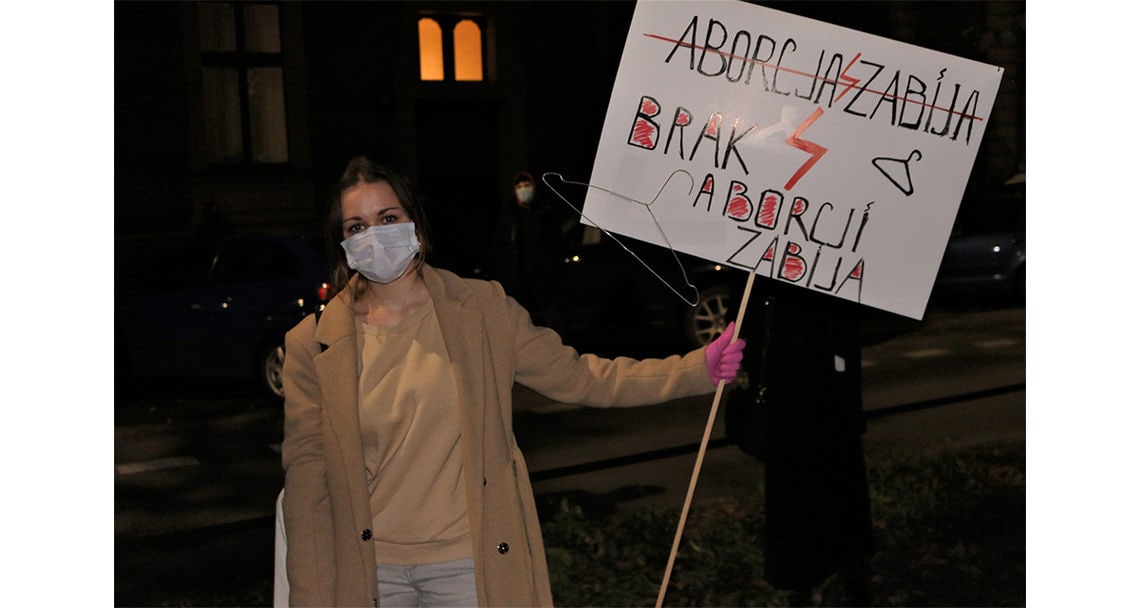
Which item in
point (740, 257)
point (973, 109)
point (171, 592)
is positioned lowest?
point (171, 592)

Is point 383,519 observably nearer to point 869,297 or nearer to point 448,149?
point 869,297

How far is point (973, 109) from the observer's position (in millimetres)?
3514

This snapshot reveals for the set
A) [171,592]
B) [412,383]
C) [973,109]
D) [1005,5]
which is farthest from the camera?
[1005,5]

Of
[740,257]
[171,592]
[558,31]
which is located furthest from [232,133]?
[740,257]

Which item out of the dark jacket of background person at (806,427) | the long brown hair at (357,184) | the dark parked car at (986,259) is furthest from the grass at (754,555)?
the dark parked car at (986,259)

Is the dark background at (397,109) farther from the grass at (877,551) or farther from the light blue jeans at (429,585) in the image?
the light blue jeans at (429,585)

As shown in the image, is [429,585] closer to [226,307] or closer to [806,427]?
[806,427]

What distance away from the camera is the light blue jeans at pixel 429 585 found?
3.23 meters

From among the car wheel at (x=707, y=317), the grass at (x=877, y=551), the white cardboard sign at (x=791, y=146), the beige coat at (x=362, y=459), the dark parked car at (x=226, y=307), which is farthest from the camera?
the car wheel at (x=707, y=317)

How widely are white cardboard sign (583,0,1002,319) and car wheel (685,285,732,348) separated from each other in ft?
30.7

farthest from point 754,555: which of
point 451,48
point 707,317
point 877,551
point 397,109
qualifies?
point 451,48

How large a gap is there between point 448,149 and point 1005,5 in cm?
916

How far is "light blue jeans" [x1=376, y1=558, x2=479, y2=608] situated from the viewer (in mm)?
3232

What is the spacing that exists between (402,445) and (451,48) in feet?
61.1
